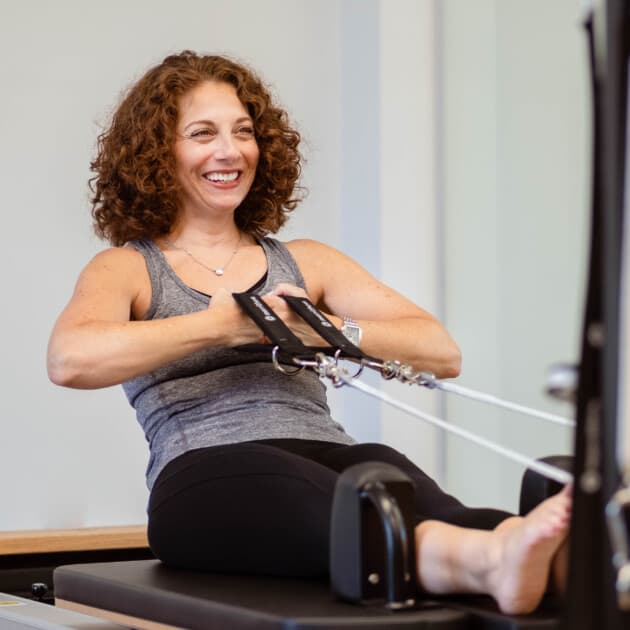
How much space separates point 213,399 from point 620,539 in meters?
1.24

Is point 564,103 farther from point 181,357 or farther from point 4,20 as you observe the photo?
point 181,357

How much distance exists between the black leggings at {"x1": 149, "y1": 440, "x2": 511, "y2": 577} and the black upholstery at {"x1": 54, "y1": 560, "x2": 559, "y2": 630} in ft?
0.11

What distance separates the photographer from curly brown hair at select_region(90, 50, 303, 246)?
90.4 inches

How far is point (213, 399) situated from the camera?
6.78ft

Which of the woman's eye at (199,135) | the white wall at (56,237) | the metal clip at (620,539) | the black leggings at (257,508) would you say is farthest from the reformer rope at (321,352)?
the white wall at (56,237)

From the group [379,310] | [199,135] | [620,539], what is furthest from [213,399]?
[620,539]

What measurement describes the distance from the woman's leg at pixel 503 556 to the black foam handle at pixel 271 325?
0.40 meters

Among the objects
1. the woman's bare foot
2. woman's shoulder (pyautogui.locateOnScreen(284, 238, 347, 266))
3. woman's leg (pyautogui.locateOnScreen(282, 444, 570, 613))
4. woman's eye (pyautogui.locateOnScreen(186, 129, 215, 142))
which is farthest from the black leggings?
woman's eye (pyautogui.locateOnScreen(186, 129, 215, 142))

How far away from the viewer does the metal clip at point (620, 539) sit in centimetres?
89

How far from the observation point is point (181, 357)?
197cm

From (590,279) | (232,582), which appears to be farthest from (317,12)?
(590,279)

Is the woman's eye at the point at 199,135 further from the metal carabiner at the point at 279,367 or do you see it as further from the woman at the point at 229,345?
the metal carabiner at the point at 279,367

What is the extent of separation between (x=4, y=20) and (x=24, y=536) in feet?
4.87

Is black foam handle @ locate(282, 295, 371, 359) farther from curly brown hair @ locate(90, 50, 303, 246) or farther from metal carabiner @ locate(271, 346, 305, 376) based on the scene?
curly brown hair @ locate(90, 50, 303, 246)
